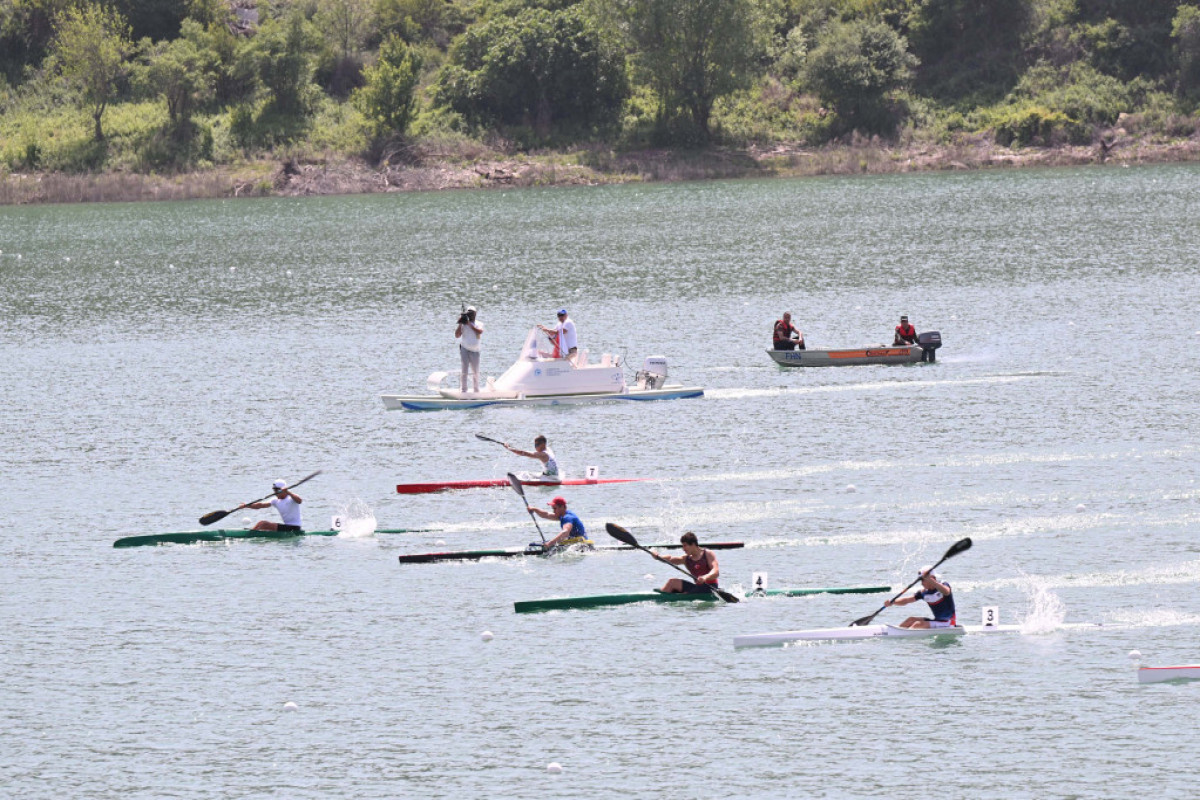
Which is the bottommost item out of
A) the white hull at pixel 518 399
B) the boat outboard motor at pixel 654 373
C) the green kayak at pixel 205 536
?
the green kayak at pixel 205 536

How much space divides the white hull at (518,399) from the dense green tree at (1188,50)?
100 metres

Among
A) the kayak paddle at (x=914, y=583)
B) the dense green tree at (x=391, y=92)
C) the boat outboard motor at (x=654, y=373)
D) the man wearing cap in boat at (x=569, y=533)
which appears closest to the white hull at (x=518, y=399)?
the boat outboard motor at (x=654, y=373)

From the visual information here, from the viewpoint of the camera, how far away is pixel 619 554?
3675cm

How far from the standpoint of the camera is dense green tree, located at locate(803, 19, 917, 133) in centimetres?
13912

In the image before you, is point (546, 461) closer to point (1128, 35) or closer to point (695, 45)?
point (695, 45)

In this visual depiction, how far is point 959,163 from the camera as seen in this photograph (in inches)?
5468

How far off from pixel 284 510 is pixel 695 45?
105393mm

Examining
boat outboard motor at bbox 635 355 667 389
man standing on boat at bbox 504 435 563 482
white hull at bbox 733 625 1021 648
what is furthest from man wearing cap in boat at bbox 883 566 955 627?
boat outboard motor at bbox 635 355 667 389

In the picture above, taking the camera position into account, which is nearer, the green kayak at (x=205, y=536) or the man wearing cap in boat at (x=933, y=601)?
the man wearing cap in boat at (x=933, y=601)

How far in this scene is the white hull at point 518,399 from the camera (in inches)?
2073

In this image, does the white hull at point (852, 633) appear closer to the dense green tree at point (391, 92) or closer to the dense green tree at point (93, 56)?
the dense green tree at point (391, 92)

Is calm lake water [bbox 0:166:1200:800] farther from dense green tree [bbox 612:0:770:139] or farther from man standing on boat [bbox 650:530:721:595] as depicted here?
dense green tree [bbox 612:0:770:139]

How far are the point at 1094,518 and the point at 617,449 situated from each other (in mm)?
13831

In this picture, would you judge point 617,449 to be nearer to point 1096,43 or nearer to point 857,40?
point 857,40
